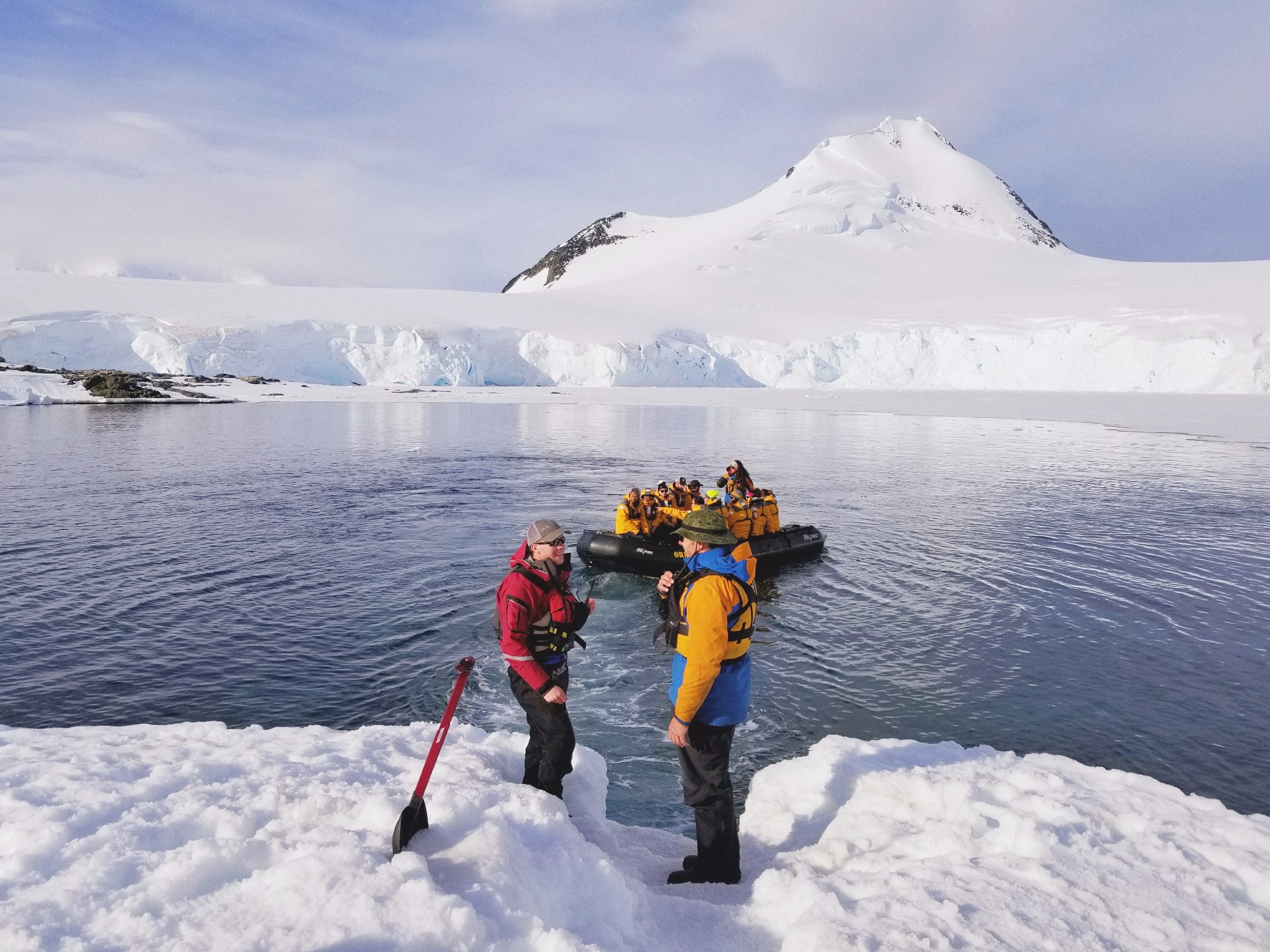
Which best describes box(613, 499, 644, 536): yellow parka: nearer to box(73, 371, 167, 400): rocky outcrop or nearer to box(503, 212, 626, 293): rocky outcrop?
box(73, 371, 167, 400): rocky outcrop

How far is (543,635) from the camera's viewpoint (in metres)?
4.78

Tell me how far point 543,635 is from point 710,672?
1087mm

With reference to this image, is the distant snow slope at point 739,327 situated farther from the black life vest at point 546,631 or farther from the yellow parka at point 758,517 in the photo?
the black life vest at point 546,631

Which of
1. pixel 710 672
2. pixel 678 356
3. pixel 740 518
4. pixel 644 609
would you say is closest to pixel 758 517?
pixel 740 518

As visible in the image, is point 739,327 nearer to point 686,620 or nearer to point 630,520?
point 630,520

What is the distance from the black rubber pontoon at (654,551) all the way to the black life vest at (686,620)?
7.25 m

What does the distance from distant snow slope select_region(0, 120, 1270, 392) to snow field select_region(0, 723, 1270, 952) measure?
61455 millimetres

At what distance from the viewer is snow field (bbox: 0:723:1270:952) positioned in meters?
3.29

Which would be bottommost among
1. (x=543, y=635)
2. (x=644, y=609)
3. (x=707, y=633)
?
(x=644, y=609)

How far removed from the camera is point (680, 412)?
50531 millimetres

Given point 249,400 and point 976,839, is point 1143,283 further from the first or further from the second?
point 976,839

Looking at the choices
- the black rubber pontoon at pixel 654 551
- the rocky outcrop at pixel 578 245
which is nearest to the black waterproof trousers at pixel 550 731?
the black rubber pontoon at pixel 654 551

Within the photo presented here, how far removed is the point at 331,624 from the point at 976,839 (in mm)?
7885

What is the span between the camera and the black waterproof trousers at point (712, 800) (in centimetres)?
445
